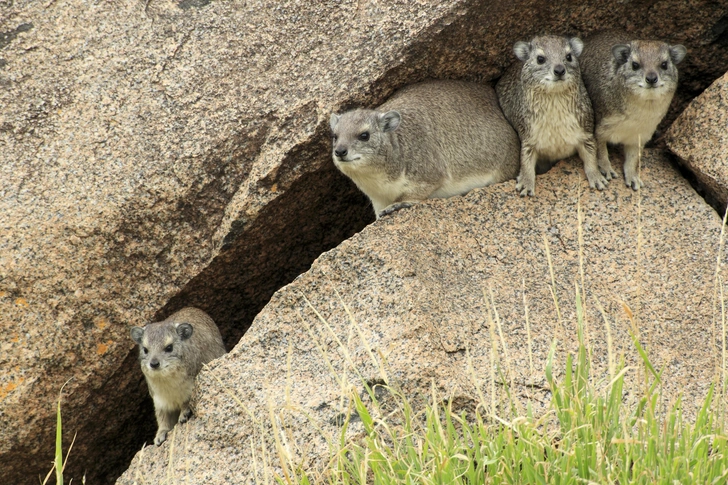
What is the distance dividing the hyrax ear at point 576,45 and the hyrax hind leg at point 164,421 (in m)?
4.65

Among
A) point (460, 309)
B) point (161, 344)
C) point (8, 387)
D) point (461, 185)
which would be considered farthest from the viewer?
point (461, 185)

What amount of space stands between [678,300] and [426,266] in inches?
76.0

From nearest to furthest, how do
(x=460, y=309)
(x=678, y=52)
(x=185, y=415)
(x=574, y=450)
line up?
(x=574, y=450) < (x=460, y=309) < (x=185, y=415) < (x=678, y=52)

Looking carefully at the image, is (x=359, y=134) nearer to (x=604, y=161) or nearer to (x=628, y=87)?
(x=604, y=161)

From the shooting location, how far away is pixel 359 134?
24.1 feet

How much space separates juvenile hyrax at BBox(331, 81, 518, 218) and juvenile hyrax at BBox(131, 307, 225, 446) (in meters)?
1.89

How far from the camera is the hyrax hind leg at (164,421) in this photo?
7.59m

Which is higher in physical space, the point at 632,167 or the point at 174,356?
the point at 174,356

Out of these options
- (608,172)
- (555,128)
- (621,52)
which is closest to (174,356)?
(555,128)

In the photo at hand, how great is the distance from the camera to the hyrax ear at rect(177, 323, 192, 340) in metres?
7.64

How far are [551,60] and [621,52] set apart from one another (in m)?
0.62

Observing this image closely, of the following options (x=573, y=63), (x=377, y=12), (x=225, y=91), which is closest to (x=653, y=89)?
(x=573, y=63)

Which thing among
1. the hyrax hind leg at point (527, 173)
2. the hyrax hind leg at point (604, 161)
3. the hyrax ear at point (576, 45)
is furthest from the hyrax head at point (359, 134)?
the hyrax hind leg at point (604, 161)

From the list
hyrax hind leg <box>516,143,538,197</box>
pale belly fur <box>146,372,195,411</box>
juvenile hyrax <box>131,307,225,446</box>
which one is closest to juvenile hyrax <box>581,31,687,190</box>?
hyrax hind leg <box>516,143,538,197</box>
